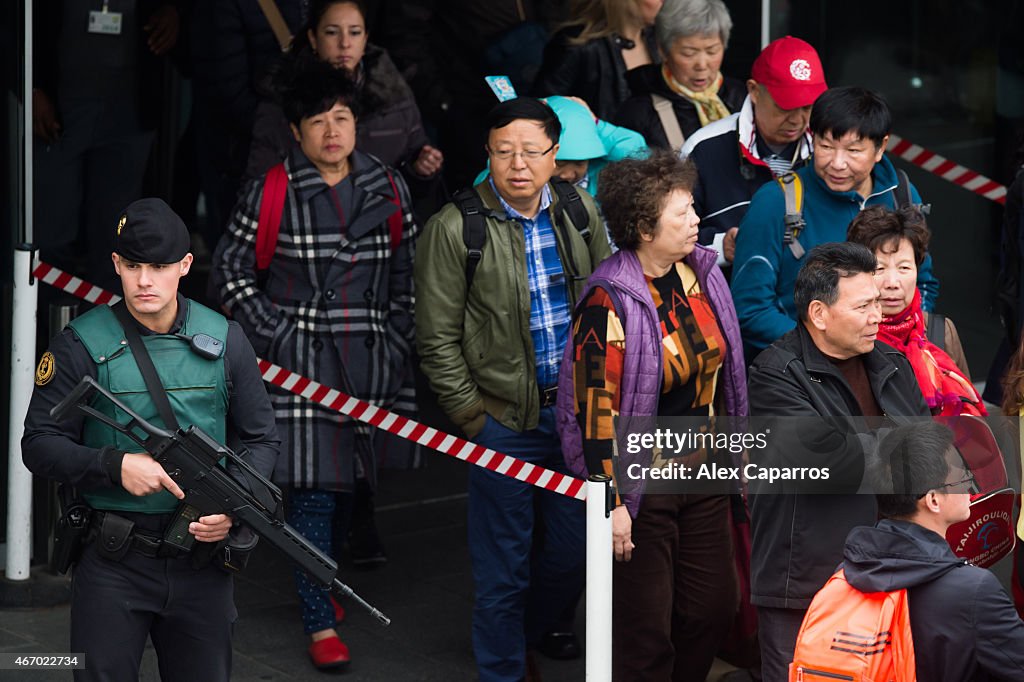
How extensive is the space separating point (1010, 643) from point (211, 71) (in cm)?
480

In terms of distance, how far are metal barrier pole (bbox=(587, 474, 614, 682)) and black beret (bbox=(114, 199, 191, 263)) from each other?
4.59 feet

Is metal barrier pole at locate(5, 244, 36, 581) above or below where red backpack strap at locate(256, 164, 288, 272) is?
below

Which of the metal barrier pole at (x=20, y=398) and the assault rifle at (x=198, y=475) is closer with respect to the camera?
the assault rifle at (x=198, y=475)

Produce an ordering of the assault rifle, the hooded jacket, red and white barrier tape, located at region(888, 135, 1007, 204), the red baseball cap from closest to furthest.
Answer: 1. the hooded jacket
2. the assault rifle
3. the red baseball cap
4. red and white barrier tape, located at region(888, 135, 1007, 204)

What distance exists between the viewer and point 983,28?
9469 mm

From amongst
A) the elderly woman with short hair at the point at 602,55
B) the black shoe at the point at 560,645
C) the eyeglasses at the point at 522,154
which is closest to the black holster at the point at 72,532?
the eyeglasses at the point at 522,154

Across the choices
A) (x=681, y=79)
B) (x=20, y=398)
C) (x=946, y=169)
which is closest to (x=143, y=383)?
(x=20, y=398)

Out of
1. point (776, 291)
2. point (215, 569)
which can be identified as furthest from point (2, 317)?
point (776, 291)

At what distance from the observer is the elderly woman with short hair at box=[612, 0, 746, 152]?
21.7ft

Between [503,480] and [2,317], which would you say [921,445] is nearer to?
[503,480]

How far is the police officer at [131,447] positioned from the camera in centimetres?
A: 434

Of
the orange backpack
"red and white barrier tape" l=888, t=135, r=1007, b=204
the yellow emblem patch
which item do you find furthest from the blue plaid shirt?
"red and white barrier tape" l=888, t=135, r=1007, b=204

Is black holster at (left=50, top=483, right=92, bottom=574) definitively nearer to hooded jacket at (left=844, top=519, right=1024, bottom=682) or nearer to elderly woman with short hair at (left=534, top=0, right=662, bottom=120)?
hooded jacket at (left=844, top=519, right=1024, bottom=682)

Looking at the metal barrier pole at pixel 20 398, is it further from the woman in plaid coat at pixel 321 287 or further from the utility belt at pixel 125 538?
the utility belt at pixel 125 538
